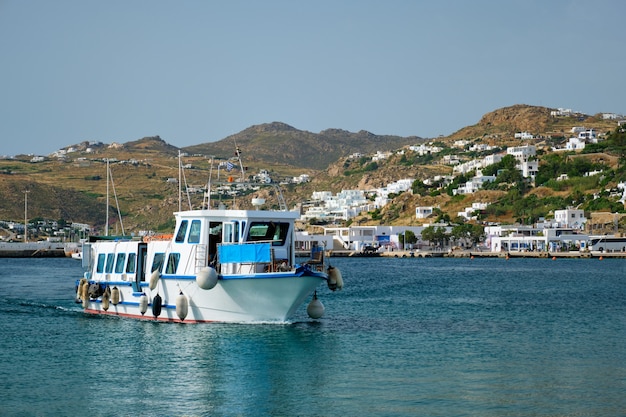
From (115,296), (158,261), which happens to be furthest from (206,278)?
(115,296)

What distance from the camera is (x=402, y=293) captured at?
57.6 metres

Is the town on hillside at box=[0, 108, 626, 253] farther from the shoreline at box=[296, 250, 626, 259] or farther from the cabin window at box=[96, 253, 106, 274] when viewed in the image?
the cabin window at box=[96, 253, 106, 274]

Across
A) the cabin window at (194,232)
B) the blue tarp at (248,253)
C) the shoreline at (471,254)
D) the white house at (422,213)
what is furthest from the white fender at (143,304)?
the white house at (422,213)

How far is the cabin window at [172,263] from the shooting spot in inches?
1344

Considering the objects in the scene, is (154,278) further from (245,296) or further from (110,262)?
(110,262)

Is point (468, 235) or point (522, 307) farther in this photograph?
point (468, 235)

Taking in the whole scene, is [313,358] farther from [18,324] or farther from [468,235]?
[468,235]

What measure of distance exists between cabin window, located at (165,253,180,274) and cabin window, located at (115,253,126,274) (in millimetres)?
4928

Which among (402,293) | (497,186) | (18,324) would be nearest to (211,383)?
(18,324)

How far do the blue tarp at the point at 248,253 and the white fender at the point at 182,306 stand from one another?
2.20m

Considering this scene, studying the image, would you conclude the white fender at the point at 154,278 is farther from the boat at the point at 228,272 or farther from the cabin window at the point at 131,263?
the cabin window at the point at 131,263

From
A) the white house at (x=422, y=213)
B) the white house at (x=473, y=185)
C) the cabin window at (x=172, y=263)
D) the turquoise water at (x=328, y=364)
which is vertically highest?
the white house at (x=473, y=185)

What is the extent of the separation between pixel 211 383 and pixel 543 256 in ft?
365

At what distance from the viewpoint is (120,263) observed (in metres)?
39.1
